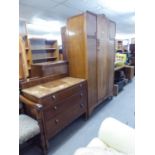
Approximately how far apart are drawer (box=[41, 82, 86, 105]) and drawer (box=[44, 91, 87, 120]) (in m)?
0.05

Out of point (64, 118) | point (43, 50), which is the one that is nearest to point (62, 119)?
point (64, 118)

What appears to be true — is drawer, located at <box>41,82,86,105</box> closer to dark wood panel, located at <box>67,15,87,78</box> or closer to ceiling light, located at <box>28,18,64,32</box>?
dark wood panel, located at <box>67,15,87,78</box>

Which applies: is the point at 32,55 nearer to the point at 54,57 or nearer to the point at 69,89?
the point at 54,57

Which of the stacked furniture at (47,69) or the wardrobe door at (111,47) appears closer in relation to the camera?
the stacked furniture at (47,69)

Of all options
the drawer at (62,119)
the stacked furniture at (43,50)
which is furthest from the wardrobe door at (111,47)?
the stacked furniture at (43,50)

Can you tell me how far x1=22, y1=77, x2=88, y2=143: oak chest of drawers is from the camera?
1.63 m

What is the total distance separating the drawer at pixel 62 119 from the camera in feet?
5.57

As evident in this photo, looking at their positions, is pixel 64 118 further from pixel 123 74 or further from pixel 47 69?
pixel 123 74

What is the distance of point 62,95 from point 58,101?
101mm

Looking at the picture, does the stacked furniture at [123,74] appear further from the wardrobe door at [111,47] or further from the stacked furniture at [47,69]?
the stacked furniture at [47,69]

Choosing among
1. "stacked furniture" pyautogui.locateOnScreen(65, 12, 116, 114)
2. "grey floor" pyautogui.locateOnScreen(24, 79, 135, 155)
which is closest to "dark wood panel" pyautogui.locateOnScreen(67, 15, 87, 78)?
"stacked furniture" pyautogui.locateOnScreen(65, 12, 116, 114)

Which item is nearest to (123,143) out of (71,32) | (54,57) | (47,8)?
(71,32)

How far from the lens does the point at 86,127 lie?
2.24m
